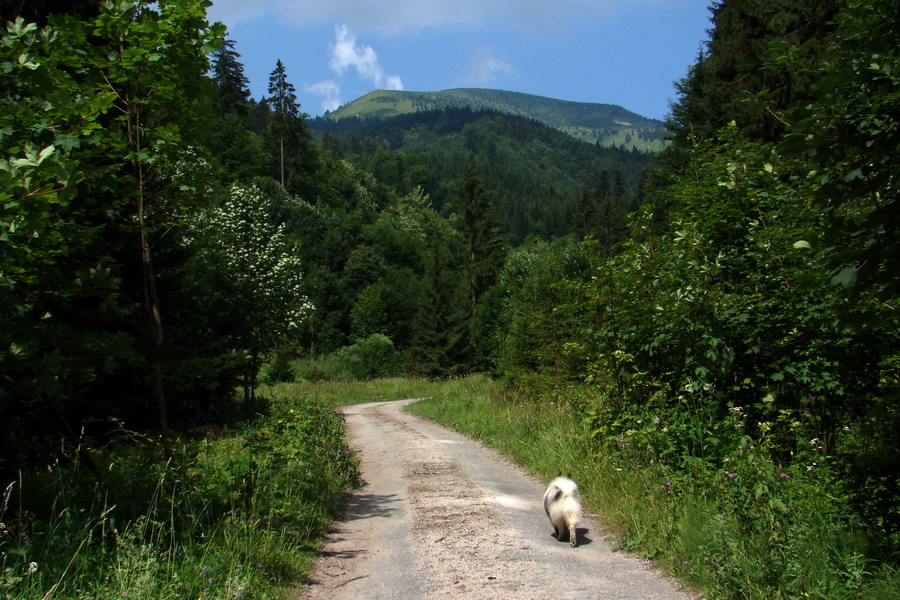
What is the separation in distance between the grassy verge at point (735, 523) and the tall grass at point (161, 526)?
10.8 ft

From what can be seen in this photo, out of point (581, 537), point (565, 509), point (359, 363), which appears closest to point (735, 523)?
point (565, 509)

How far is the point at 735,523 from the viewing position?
513 cm

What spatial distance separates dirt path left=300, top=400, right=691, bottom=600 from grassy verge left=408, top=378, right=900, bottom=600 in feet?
1.16

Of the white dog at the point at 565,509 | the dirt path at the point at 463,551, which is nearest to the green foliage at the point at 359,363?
the dirt path at the point at 463,551

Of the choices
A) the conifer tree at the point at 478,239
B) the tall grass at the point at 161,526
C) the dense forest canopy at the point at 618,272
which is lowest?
the tall grass at the point at 161,526

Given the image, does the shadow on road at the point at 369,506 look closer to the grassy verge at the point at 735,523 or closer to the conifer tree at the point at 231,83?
the grassy verge at the point at 735,523

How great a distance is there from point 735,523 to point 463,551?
2.42m

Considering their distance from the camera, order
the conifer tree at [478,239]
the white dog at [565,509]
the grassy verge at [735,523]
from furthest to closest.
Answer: the conifer tree at [478,239] < the white dog at [565,509] < the grassy verge at [735,523]

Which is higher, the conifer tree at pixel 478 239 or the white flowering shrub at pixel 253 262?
the conifer tree at pixel 478 239

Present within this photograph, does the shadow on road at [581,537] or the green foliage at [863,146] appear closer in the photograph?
the green foliage at [863,146]

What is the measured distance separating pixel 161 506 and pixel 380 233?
8812 centimetres

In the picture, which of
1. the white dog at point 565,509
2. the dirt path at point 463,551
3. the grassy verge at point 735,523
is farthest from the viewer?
the white dog at point 565,509

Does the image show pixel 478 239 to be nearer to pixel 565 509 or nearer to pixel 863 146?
pixel 565 509

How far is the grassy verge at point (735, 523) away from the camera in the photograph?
14.2 ft
